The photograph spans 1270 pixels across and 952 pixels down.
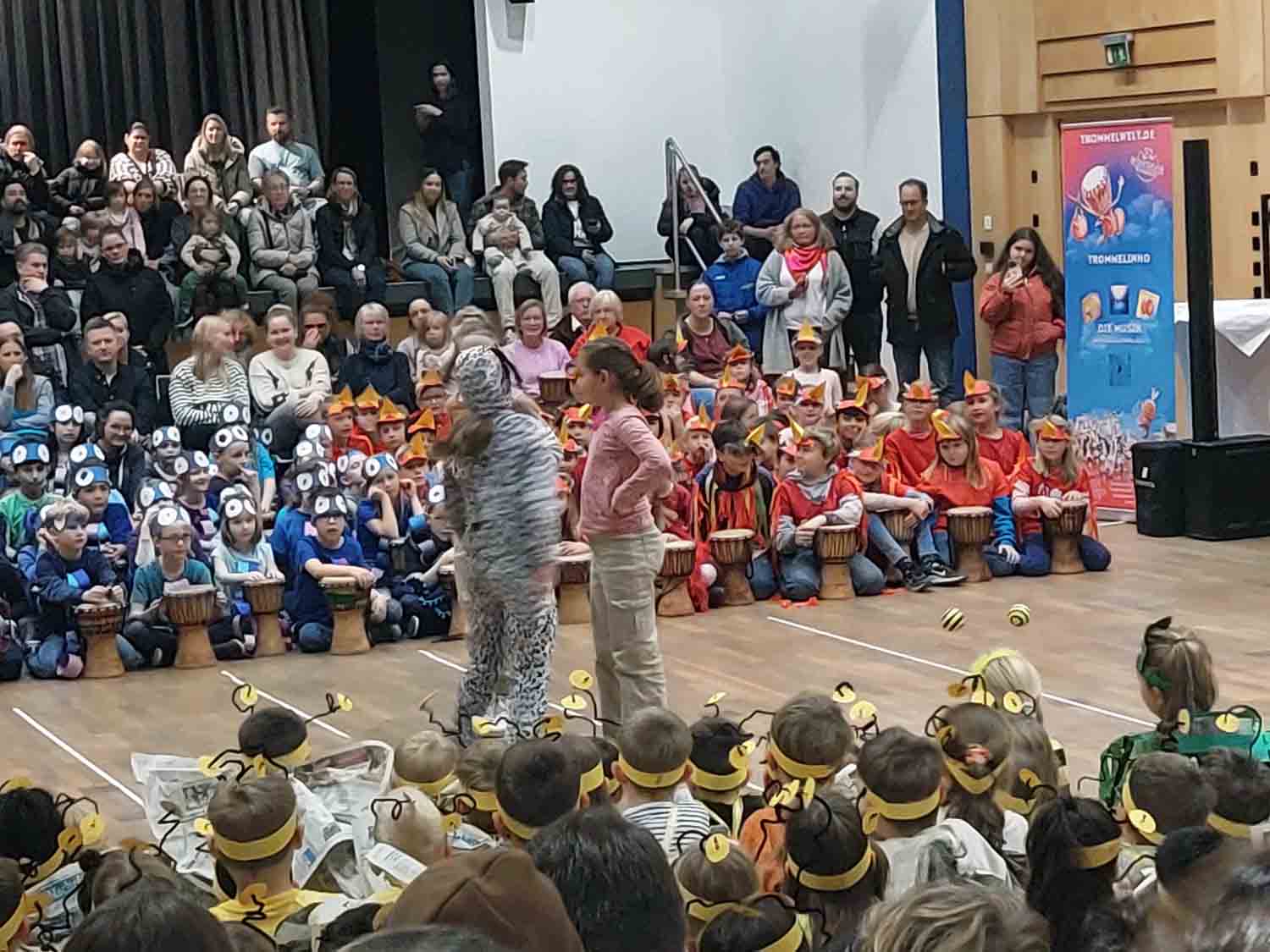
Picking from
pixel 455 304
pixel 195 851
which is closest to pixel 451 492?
pixel 195 851

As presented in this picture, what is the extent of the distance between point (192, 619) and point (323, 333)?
4.40 m

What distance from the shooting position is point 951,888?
2.69 meters

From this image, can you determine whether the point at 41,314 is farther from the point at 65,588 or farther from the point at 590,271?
the point at 590,271

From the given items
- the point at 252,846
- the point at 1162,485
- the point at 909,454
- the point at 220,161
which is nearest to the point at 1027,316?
the point at 1162,485

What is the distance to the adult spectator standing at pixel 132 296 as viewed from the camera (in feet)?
46.5

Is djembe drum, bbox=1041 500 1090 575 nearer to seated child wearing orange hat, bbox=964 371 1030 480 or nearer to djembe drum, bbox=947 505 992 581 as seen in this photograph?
djembe drum, bbox=947 505 992 581

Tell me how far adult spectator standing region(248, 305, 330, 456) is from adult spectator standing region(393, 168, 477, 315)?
2.97 meters

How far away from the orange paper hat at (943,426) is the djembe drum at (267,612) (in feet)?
12.1

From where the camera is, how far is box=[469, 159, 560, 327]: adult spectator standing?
16.3m

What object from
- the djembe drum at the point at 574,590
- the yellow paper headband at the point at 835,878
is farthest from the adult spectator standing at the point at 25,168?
the yellow paper headband at the point at 835,878

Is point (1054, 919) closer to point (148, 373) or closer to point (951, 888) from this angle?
point (951, 888)

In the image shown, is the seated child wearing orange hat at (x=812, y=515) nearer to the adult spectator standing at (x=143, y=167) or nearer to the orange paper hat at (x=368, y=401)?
the orange paper hat at (x=368, y=401)

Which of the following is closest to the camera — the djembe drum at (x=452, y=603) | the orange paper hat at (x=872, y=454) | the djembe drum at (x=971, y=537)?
the djembe drum at (x=452, y=603)

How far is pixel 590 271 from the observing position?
16984 mm
